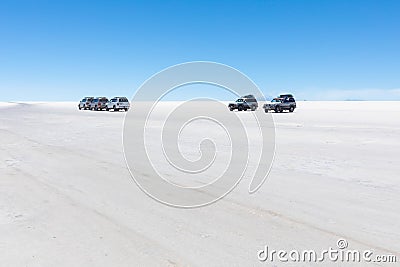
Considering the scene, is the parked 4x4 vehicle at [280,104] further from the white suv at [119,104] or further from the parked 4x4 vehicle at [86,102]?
the parked 4x4 vehicle at [86,102]

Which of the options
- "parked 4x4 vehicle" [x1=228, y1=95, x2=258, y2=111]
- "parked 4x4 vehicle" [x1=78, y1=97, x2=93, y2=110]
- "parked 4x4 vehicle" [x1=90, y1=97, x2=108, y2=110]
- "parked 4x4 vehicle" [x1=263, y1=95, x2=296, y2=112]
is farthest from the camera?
"parked 4x4 vehicle" [x1=78, y1=97, x2=93, y2=110]

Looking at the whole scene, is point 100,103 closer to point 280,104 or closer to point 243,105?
point 243,105

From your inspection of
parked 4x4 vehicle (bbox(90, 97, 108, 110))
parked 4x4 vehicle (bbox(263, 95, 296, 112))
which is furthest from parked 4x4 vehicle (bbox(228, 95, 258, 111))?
parked 4x4 vehicle (bbox(90, 97, 108, 110))

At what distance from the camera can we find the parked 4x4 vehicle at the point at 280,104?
126 ft

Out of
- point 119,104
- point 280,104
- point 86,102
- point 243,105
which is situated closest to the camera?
point 280,104

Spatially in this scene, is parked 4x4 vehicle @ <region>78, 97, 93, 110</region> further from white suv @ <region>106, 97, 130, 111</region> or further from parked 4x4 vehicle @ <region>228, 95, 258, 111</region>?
parked 4x4 vehicle @ <region>228, 95, 258, 111</region>

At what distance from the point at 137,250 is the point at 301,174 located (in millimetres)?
4744

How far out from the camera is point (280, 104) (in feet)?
127

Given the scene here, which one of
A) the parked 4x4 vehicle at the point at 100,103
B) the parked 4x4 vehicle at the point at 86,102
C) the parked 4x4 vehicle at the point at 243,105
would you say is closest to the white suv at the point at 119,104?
the parked 4x4 vehicle at the point at 100,103

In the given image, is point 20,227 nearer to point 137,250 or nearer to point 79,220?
point 79,220

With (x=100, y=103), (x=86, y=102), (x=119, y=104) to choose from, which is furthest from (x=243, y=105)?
(x=86, y=102)

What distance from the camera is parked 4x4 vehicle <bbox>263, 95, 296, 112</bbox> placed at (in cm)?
3850

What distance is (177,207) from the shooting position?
197 inches

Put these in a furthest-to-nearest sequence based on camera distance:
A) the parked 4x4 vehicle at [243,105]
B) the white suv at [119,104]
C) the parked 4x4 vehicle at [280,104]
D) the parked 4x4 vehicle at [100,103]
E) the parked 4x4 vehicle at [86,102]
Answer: the parked 4x4 vehicle at [86,102]
the parked 4x4 vehicle at [100,103]
the white suv at [119,104]
the parked 4x4 vehicle at [243,105]
the parked 4x4 vehicle at [280,104]
